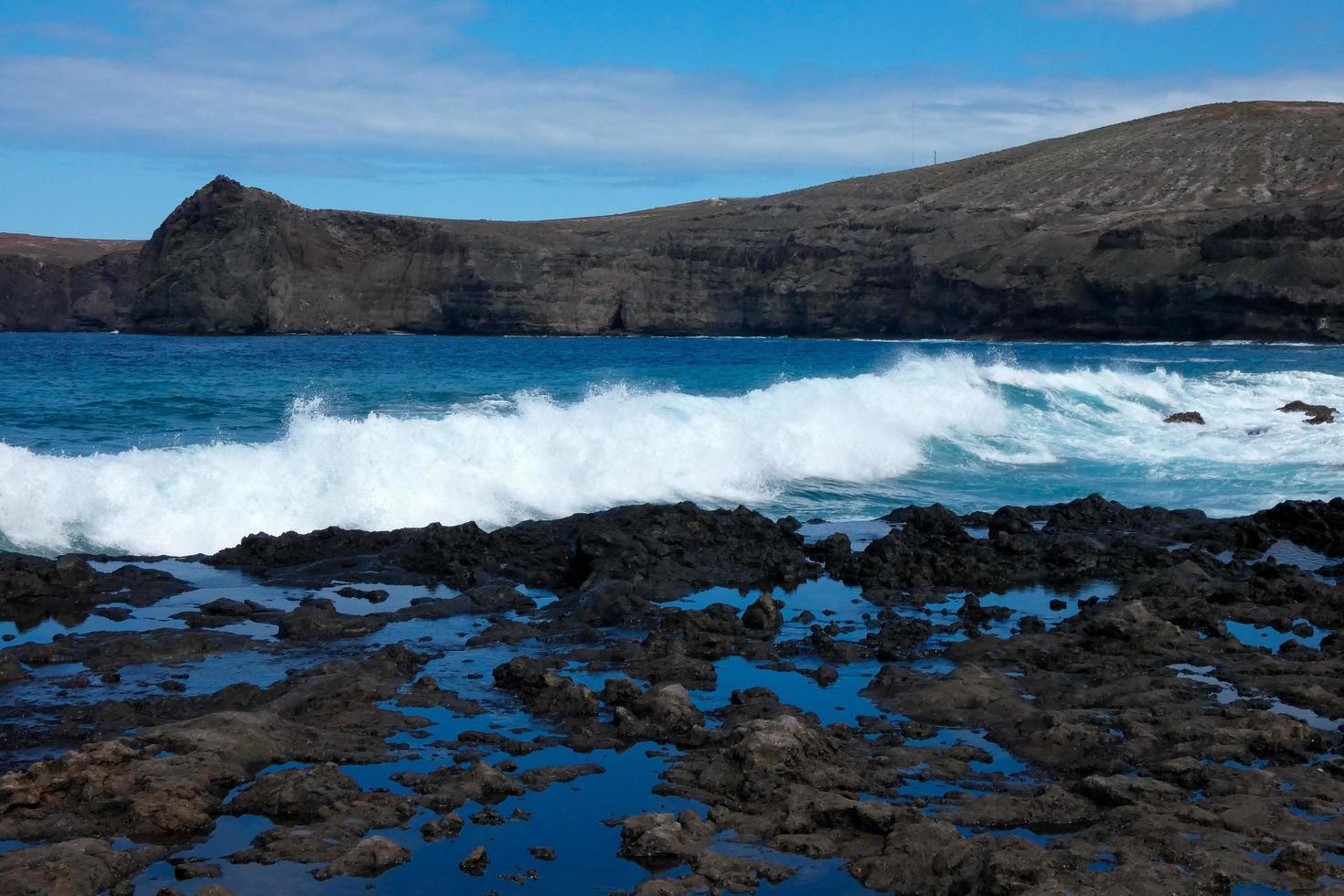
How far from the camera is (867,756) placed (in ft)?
24.0

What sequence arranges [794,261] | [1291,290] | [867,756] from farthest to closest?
[794,261] < [1291,290] < [867,756]

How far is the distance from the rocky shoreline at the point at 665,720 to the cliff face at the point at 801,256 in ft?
234

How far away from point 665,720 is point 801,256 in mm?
88964

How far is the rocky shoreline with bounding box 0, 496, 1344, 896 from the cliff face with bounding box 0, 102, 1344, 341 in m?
71.2

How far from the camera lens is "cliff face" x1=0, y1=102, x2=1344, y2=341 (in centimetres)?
8262

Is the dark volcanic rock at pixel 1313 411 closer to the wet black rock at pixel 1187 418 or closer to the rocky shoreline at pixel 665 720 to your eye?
the wet black rock at pixel 1187 418

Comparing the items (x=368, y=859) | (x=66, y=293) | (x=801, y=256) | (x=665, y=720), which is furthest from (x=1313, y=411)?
(x=66, y=293)

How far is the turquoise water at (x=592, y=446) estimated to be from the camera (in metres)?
16.0

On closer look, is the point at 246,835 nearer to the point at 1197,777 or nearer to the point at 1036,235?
the point at 1197,777

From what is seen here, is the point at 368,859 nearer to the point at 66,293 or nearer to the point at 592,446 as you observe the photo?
the point at 592,446

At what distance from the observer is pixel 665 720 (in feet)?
26.0

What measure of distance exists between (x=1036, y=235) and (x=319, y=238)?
52713 mm

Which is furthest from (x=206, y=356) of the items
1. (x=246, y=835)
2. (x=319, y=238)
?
(x=246, y=835)

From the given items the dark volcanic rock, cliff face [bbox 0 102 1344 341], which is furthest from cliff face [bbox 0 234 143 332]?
the dark volcanic rock
